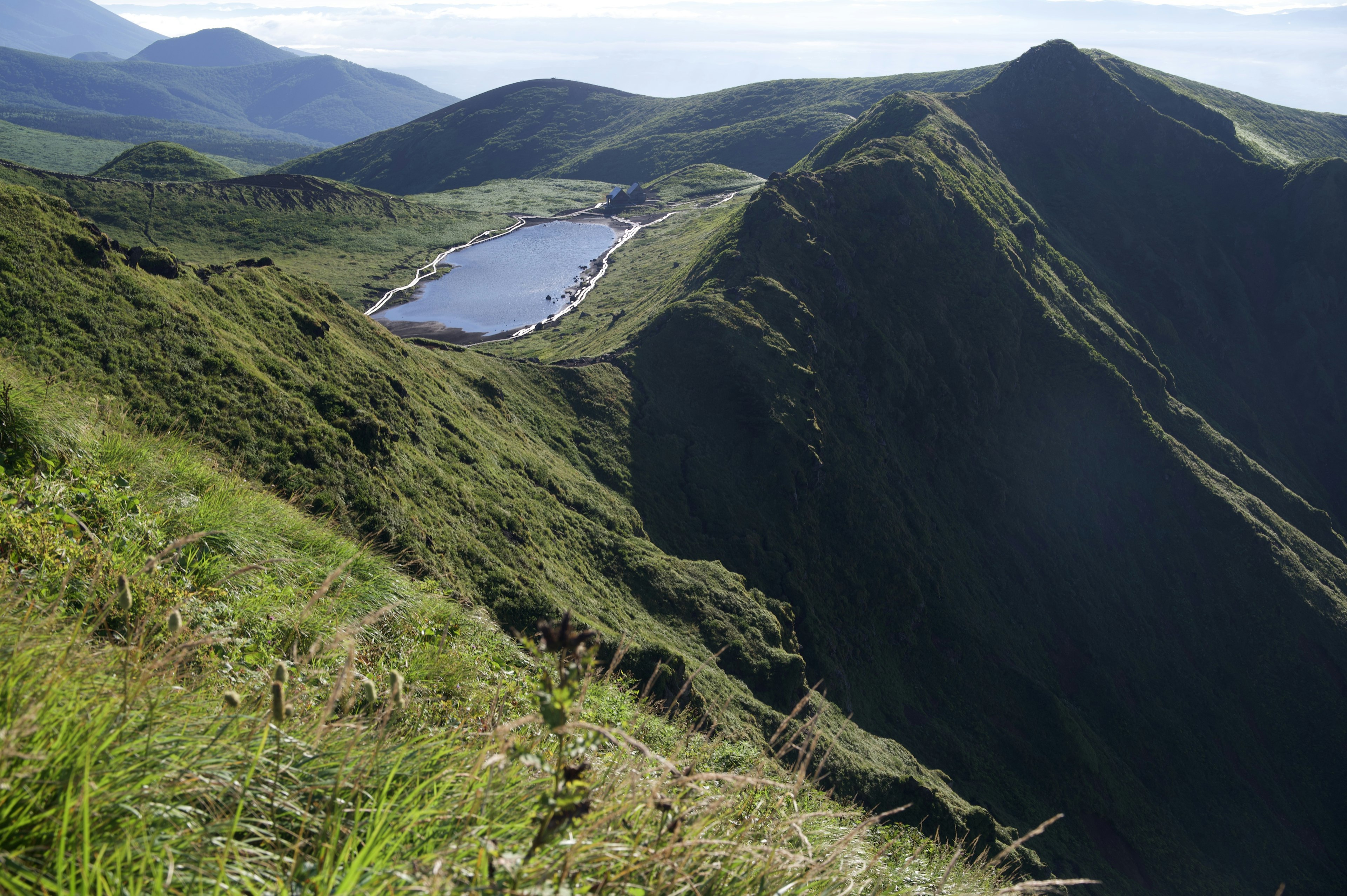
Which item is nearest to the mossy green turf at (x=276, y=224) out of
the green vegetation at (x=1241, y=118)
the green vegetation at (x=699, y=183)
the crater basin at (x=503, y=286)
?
the crater basin at (x=503, y=286)

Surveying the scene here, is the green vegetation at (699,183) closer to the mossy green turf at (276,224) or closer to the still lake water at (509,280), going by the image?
the still lake water at (509,280)

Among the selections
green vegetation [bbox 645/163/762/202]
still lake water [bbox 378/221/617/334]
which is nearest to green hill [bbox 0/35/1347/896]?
still lake water [bbox 378/221/617/334]

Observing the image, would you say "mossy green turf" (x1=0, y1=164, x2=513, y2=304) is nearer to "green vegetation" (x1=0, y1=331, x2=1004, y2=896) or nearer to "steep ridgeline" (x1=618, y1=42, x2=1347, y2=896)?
"steep ridgeline" (x1=618, y1=42, x2=1347, y2=896)

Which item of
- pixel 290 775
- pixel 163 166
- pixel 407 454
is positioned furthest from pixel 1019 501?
pixel 163 166

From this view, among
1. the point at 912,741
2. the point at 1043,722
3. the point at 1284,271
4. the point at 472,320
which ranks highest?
the point at 1284,271

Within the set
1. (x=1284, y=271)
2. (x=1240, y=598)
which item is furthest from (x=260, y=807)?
(x=1284, y=271)

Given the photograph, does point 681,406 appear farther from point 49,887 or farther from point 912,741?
point 49,887
